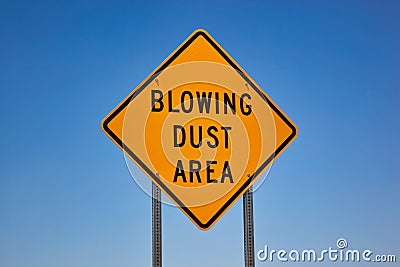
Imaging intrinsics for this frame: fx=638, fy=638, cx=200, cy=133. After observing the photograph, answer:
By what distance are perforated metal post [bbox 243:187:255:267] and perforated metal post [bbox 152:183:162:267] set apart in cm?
55

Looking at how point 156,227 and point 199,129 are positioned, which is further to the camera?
point 199,129

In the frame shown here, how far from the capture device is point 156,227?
362 cm

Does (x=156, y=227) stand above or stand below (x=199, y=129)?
below

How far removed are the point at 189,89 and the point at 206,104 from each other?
0.44ft

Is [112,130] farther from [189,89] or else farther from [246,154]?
[246,154]

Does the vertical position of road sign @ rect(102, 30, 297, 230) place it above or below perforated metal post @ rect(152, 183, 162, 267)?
above

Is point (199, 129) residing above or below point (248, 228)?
above

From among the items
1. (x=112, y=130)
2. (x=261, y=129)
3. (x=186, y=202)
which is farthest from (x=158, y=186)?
(x=261, y=129)

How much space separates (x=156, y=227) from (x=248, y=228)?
58 centimetres

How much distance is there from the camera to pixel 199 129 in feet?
12.3

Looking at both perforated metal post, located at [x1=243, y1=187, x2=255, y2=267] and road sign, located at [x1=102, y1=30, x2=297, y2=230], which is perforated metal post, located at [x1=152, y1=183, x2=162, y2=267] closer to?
road sign, located at [x1=102, y1=30, x2=297, y2=230]

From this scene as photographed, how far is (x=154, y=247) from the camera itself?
141 inches

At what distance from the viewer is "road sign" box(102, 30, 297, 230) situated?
3.65 metres

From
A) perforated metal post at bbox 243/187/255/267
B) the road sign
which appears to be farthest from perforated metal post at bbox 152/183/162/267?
perforated metal post at bbox 243/187/255/267
